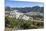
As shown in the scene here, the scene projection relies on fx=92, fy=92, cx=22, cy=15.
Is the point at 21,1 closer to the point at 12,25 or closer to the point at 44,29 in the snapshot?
the point at 12,25

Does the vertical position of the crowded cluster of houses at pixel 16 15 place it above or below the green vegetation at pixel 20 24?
above

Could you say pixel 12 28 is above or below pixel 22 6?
below

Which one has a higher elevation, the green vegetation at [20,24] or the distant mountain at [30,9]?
the distant mountain at [30,9]

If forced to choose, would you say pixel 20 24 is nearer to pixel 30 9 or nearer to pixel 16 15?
pixel 16 15

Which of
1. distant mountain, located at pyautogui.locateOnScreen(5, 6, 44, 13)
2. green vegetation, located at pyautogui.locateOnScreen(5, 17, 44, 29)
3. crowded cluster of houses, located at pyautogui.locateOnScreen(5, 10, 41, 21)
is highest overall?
distant mountain, located at pyautogui.locateOnScreen(5, 6, 44, 13)

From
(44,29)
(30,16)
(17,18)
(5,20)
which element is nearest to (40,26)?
(44,29)

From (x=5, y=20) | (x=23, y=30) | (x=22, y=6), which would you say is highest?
(x=22, y=6)

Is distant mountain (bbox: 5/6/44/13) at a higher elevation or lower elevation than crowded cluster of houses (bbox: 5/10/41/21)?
higher

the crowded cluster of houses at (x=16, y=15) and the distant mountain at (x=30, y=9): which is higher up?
the distant mountain at (x=30, y=9)

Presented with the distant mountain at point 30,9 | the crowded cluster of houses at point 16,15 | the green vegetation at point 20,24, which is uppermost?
the distant mountain at point 30,9

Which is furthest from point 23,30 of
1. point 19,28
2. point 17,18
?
point 17,18

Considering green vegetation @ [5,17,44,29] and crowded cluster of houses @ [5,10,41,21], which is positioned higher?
crowded cluster of houses @ [5,10,41,21]
